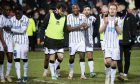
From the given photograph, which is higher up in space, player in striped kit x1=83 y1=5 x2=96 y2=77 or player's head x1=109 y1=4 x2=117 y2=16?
player's head x1=109 y1=4 x2=117 y2=16

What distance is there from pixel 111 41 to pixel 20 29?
126 inches

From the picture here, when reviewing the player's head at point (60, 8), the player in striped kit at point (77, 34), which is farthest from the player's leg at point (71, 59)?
the player's head at point (60, 8)

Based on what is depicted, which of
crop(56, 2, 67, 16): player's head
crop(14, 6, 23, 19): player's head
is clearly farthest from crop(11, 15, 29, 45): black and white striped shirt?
crop(56, 2, 67, 16): player's head

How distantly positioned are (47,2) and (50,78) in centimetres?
1553

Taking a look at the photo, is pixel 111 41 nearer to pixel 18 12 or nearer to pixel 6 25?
pixel 18 12

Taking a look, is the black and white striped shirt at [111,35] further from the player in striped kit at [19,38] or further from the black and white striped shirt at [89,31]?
the black and white striped shirt at [89,31]

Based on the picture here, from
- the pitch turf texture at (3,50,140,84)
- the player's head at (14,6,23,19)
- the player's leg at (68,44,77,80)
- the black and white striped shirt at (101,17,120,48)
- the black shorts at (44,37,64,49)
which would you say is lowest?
the pitch turf texture at (3,50,140,84)

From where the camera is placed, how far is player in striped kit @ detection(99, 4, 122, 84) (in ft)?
51.8

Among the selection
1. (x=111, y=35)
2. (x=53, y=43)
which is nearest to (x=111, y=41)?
(x=111, y=35)

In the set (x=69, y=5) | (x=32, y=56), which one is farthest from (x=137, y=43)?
(x=32, y=56)

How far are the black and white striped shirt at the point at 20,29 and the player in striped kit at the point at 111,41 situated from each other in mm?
2853

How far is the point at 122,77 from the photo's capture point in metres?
17.9

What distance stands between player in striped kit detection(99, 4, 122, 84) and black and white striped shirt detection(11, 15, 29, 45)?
2853 millimetres

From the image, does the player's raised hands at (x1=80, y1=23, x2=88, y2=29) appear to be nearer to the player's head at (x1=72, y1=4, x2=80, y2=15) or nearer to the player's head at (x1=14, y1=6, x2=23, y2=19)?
the player's head at (x1=72, y1=4, x2=80, y2=15)
